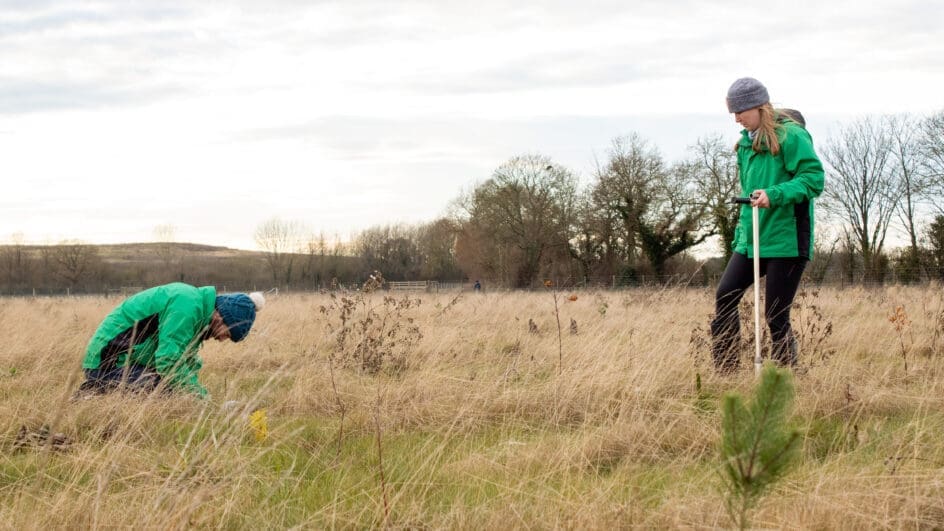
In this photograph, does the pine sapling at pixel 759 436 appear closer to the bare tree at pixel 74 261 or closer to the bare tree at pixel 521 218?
the bare tree at pixel 521 218

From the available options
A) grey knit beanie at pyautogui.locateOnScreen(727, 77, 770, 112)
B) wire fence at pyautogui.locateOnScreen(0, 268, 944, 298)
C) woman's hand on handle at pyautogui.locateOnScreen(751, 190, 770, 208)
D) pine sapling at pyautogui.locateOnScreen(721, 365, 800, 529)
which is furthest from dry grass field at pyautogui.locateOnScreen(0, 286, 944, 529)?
wire fence at pyautogui.locateOnScreen(0, 268, 944, 298)

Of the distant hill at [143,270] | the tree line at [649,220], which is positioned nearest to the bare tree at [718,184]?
the tree line at [649,220]

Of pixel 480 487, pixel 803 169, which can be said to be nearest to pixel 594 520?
pixel 480 487

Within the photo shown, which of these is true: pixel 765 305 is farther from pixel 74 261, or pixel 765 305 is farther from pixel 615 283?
pixel 74 261

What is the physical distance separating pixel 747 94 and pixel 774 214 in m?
0.76

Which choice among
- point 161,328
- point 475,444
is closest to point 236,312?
point 161,328

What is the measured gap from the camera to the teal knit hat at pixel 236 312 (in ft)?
15.7

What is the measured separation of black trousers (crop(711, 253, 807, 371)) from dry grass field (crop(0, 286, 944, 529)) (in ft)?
0.52

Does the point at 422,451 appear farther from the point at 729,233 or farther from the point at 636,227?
the point at 636,227

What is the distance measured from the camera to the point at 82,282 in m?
57.0

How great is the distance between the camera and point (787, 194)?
177 inches

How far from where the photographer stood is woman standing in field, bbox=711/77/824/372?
462cm

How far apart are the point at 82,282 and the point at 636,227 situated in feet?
139

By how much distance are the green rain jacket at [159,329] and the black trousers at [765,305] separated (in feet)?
10.6
